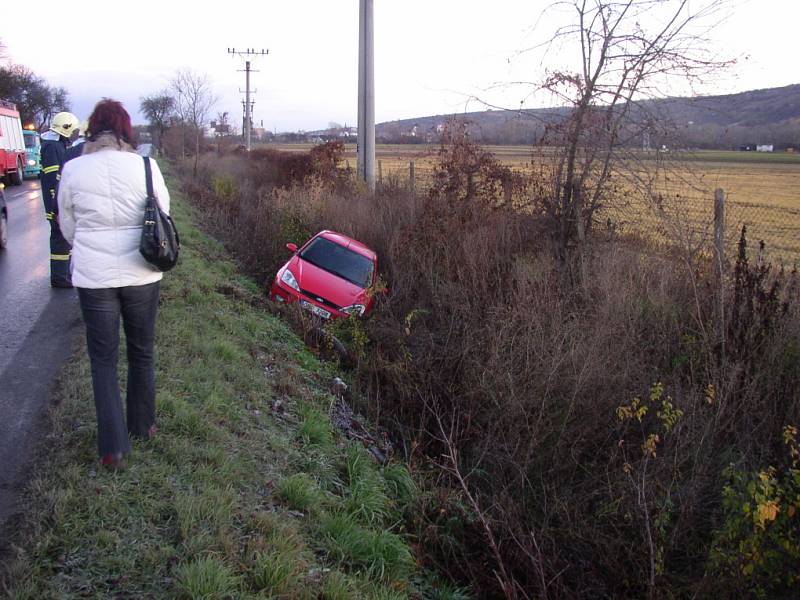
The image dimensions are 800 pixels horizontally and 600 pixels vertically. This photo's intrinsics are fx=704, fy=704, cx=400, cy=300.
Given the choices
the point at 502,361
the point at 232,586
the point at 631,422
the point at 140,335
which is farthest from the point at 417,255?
the point at 232,586

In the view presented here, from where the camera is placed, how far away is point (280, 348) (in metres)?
7.69

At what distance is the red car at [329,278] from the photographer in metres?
9.41

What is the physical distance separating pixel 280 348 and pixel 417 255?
3190mm

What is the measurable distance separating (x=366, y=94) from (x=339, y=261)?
7.57 metres

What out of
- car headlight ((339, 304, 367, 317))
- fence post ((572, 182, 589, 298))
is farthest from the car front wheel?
fence post ((572, 182, 589, 298))

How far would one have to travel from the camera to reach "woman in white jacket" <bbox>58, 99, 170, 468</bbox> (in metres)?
3.76

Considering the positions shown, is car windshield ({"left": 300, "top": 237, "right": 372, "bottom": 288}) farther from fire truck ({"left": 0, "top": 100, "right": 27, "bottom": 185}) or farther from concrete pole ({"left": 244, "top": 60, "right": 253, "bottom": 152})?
concrete pole ({"left": 244, "top": 60, "right": 253, "bottom": 152})

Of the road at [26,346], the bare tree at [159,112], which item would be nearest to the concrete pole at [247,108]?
the bare tree at [159,112]

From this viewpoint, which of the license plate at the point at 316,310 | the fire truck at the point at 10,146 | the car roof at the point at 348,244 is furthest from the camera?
the fire truck at the point at 10,146

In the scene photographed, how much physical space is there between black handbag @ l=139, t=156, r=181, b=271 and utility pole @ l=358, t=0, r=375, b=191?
1217cm

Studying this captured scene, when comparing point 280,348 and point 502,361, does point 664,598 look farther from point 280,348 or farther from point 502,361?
point 280,348

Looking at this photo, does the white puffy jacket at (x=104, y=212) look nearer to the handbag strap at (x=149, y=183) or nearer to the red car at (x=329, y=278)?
the handbag strap at (x=149, y=183)

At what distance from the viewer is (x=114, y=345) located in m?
3.90

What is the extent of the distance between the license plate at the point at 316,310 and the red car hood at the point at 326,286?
6.6 inches
